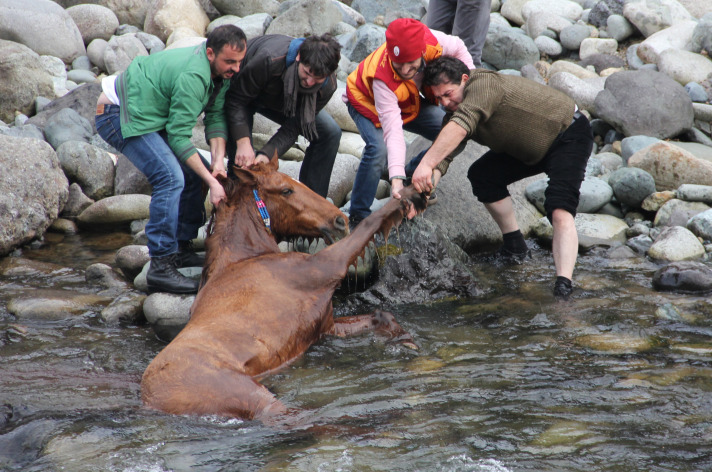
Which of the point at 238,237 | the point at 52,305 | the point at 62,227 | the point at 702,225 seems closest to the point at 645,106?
the point at 702,225

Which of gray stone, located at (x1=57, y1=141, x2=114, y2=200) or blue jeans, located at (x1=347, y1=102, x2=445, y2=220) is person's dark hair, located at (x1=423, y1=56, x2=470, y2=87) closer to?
blue jeans, located at (x1=347, y1=102, x2=445, y2=220)

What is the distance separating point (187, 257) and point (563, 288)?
12.2 ft

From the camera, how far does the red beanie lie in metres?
5.94

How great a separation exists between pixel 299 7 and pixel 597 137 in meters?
7.10

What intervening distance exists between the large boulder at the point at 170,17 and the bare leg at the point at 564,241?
1223 cm

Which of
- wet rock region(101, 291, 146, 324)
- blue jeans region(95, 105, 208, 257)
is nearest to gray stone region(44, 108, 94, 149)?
blue jeans region(95, 105, 208, 257)

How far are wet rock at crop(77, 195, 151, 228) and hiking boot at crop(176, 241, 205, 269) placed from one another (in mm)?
2658

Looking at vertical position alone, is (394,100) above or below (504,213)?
above

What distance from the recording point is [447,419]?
4223 mm

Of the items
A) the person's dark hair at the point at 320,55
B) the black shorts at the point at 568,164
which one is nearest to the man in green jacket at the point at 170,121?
the person's dark hair at the point at 320,55

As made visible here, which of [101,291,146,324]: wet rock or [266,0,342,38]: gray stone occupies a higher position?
[266,0,342,38]: gray stone

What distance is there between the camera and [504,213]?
7516mm

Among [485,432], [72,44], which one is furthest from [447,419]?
[72,44]

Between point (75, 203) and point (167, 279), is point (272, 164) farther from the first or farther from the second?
point (75, 203)
